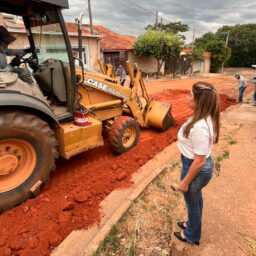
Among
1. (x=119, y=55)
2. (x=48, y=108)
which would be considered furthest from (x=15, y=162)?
(x=119, y=55)

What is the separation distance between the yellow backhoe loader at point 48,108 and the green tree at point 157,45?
1448 centimetres

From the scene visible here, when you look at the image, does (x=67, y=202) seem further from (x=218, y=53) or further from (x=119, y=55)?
(x=218, y=53)

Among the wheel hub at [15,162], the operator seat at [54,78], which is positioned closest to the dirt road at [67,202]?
the wheel hub at [15,162]

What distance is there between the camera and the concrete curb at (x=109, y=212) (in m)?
2.16

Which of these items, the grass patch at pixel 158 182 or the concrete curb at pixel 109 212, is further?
the grass patch at pixel 158 182

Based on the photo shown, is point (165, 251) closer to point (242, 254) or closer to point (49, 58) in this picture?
point (242, 254)

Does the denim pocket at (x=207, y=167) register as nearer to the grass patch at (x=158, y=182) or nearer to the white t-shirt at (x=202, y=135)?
the white t-shirt at (x=202, y=135)

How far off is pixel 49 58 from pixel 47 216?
2.54 meters

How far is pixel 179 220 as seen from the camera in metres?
2.58

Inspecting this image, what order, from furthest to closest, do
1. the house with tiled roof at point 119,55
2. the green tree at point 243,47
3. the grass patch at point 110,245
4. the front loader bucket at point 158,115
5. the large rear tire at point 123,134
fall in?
the green tree at point 243,47 < the house with tiled roof at point 119,55 < the front loader bucket at point 158,115 < the large rear tire at point 123,134 < the grass patch at point 110,245

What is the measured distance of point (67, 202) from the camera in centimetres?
276

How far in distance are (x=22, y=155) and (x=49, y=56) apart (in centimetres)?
183

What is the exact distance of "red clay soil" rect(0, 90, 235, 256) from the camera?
2.24 metres

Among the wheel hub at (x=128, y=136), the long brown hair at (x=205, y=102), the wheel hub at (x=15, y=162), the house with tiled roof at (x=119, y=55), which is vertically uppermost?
the house with tiled roof at (x=119, y=55)
